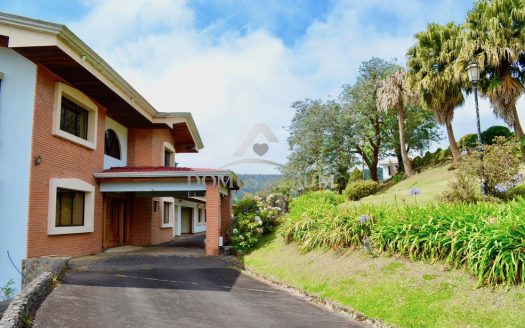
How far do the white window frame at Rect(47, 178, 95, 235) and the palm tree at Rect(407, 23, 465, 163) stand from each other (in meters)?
20.0

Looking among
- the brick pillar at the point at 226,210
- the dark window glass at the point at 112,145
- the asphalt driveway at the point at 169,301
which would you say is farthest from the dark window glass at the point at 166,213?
the asphalt driveway at the point at 169,301

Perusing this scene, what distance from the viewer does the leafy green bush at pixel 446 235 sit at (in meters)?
5.95

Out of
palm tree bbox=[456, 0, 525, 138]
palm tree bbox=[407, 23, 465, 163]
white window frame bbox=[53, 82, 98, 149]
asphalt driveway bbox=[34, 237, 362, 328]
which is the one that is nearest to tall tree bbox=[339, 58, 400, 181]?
palm tree bbox=[407, 23, 465, 163]

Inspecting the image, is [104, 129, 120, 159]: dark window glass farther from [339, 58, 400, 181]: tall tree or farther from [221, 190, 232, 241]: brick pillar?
[339, 58, 400, 181]: tall tree

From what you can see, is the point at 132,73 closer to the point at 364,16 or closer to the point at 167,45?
the point at 167,45

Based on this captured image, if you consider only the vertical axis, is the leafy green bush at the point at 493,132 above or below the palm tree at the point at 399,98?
below

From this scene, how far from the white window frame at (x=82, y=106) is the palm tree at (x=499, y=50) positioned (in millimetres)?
18641

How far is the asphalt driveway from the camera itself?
612 cm

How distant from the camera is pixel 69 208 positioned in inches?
500

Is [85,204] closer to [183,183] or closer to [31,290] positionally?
[183,183]

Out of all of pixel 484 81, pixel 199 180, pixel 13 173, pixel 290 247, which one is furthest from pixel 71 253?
pixel 484 81

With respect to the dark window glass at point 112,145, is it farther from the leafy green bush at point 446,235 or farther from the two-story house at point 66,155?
the leafy green bush at point 446,235

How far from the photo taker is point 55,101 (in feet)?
38.3

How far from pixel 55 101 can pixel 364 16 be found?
9.16 metres
